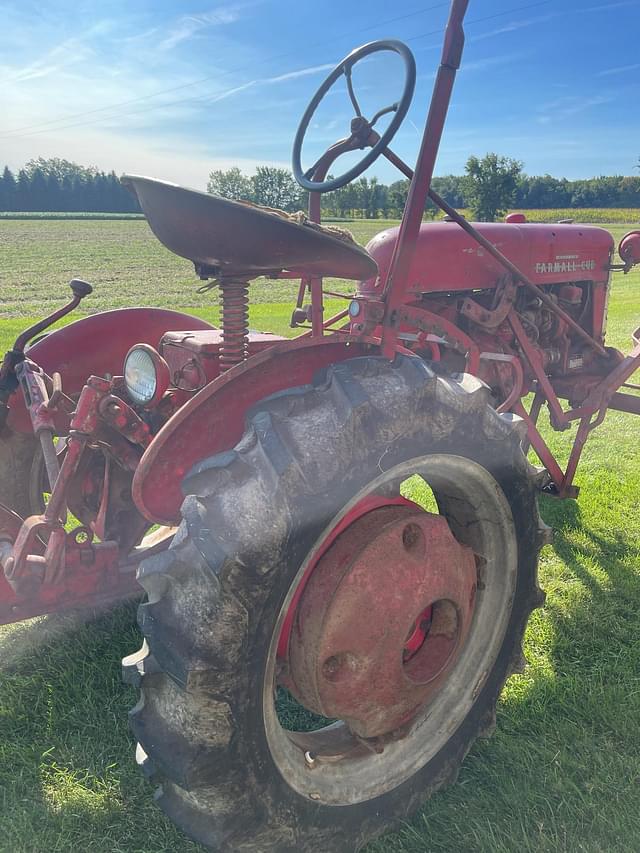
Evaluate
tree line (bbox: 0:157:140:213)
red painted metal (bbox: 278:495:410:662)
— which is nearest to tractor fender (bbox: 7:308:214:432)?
red painted metal (bbox: 278:495:410:662)

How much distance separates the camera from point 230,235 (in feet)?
5.00

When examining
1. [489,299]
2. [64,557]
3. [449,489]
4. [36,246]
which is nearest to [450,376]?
[449,489]

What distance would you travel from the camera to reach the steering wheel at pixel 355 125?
1.99 meters

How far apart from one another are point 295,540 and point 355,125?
1717mm

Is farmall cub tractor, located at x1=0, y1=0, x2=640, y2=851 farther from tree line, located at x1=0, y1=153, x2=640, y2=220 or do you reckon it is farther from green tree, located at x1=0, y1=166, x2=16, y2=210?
green tree, located at x1=0, y1=166, x2=16, y2=210

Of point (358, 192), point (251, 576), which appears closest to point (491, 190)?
point (358, 192)

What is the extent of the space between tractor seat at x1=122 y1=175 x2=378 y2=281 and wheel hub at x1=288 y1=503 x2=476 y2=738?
0.68m

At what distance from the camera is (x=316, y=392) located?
1453mm

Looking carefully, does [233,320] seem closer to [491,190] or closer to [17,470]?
[17,470]

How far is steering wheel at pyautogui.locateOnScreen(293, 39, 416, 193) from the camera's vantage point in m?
1.99

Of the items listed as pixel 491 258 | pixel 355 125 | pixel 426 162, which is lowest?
pixel 491 258

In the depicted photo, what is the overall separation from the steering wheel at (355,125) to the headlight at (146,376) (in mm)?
891

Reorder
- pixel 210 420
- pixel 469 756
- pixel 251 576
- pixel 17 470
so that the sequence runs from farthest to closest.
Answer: pixel 17 470
pixel 469 756
pixel 210 420
pixel 251 576

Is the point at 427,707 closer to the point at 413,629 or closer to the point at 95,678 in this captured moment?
the point at 413,629
